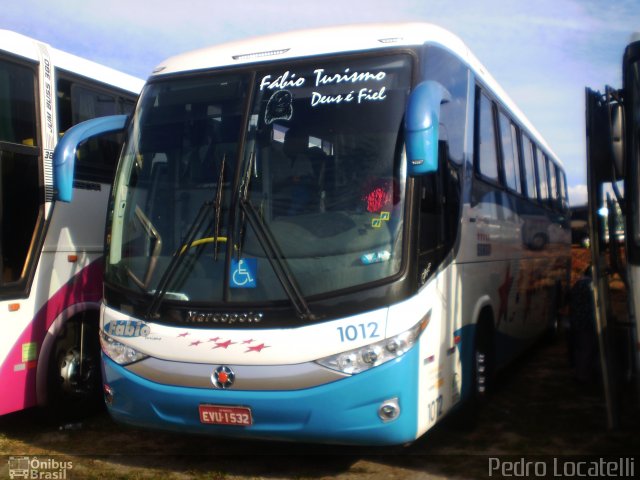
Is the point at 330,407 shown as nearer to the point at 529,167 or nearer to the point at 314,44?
the point at 314,44

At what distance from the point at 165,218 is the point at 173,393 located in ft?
4.29

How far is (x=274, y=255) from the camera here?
515cm

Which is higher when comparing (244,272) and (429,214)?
(429,214)

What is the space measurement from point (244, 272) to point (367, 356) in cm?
105

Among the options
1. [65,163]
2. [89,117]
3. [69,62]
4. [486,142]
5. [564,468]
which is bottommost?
[564,468]

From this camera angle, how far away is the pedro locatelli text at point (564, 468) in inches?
220

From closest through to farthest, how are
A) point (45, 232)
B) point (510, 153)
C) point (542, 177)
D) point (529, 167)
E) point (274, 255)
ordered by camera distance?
point (274, 255), point (45, 232), point (510, 153), point (529, 167), point (542, 177)

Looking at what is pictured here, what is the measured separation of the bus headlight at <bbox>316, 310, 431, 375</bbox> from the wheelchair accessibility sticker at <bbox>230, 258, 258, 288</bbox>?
750mm

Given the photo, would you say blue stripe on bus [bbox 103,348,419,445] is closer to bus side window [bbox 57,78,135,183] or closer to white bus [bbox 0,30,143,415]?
white bus [bbox 0,30,143,415]


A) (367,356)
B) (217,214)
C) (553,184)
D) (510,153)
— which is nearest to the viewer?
(367,356)

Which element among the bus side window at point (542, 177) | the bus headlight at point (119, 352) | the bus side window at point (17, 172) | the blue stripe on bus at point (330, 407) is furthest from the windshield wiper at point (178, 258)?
the bus side window at point (542, 177)

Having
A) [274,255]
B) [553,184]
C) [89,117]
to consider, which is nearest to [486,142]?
[274,255]

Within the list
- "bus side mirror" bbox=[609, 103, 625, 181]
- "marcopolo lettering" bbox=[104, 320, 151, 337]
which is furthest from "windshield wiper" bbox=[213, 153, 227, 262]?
"bus side mirror" bbox=[609, 103, 625, 181]

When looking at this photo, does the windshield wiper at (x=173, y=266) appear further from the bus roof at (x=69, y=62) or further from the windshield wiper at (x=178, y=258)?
the bus roof at (x=69, y=62)
